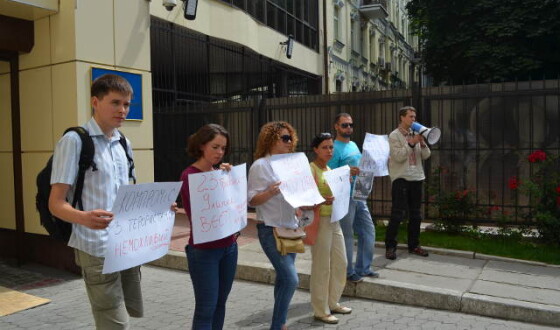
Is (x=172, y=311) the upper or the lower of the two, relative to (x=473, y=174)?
lower

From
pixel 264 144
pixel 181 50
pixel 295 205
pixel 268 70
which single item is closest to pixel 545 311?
pixel 295 205

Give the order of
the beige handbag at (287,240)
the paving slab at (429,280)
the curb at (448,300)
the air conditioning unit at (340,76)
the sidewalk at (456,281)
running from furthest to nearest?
the air conditioning unit at (340,76), the paving slab at (429,280), the sidewalk at (456,281), the curb at (448,300), the beige handbag at (287,240)

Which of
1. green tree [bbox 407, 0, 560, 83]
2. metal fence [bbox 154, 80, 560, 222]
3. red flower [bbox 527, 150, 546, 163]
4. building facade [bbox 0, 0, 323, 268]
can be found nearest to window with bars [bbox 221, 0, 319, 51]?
green tree [bbox 407, 0, 560, 83]

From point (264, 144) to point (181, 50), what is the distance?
30.5ft

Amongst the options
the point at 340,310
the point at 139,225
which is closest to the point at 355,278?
the point at 340,310

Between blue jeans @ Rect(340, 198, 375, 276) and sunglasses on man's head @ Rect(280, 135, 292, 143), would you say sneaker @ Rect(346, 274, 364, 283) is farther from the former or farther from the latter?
sunglasses on man's head @ Rect(280, 135, 292, 143)

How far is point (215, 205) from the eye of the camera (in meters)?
3.53

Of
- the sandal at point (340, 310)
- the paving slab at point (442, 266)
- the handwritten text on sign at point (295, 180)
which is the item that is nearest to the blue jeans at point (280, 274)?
the handwritten text on sign at point (295, 180)

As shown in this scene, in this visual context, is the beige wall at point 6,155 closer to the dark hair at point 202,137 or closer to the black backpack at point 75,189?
the dark hair at point 202,137

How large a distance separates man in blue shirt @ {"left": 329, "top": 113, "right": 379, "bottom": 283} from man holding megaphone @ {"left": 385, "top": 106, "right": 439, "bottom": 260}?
1.00 m

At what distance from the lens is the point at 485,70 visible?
16.6 m

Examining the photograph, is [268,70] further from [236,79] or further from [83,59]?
[83,59]

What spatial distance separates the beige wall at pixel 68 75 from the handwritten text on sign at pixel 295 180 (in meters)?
3.38

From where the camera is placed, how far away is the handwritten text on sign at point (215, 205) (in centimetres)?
339
